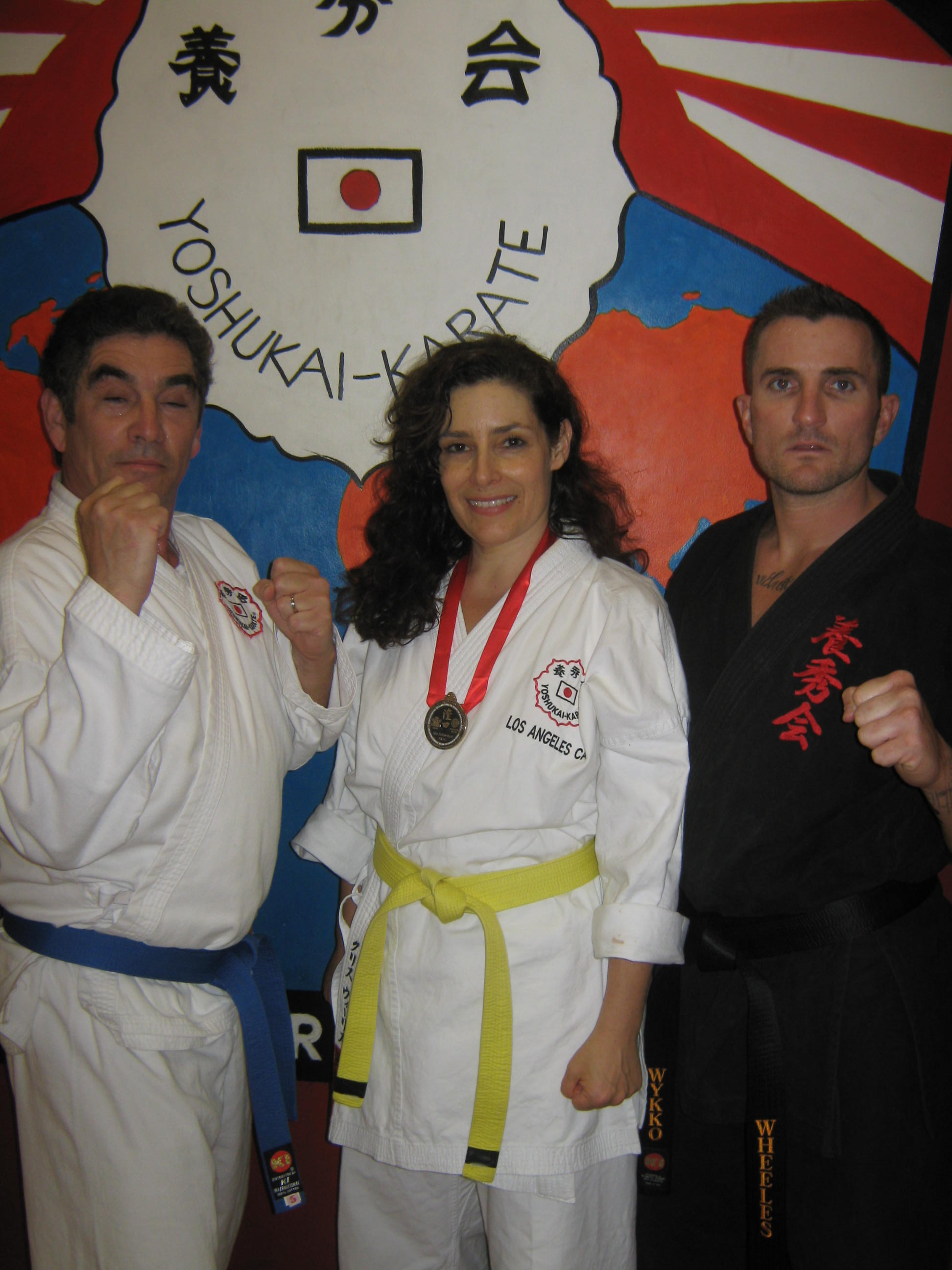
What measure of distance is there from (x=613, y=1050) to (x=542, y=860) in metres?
0.33

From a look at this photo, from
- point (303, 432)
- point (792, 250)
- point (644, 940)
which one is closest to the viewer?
point (644, 940)

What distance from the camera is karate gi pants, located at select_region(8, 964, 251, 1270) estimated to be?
4.43ft

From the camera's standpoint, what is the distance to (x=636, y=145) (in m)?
1.84

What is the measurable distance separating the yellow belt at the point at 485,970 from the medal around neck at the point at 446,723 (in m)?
0.24

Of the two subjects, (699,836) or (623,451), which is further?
(623,451)

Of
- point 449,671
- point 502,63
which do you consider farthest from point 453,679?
point 502,63

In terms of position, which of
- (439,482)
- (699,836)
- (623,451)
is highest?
(623,451)

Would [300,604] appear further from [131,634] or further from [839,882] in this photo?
[839,882]

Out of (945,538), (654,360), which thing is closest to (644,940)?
(945,538)

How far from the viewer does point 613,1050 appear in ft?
4.54

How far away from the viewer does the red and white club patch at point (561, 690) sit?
1450 millimetres

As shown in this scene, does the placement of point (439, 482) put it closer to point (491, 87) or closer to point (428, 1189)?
point (491, 87)

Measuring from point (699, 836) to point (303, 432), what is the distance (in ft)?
4.28

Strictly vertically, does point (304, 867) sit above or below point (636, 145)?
below
